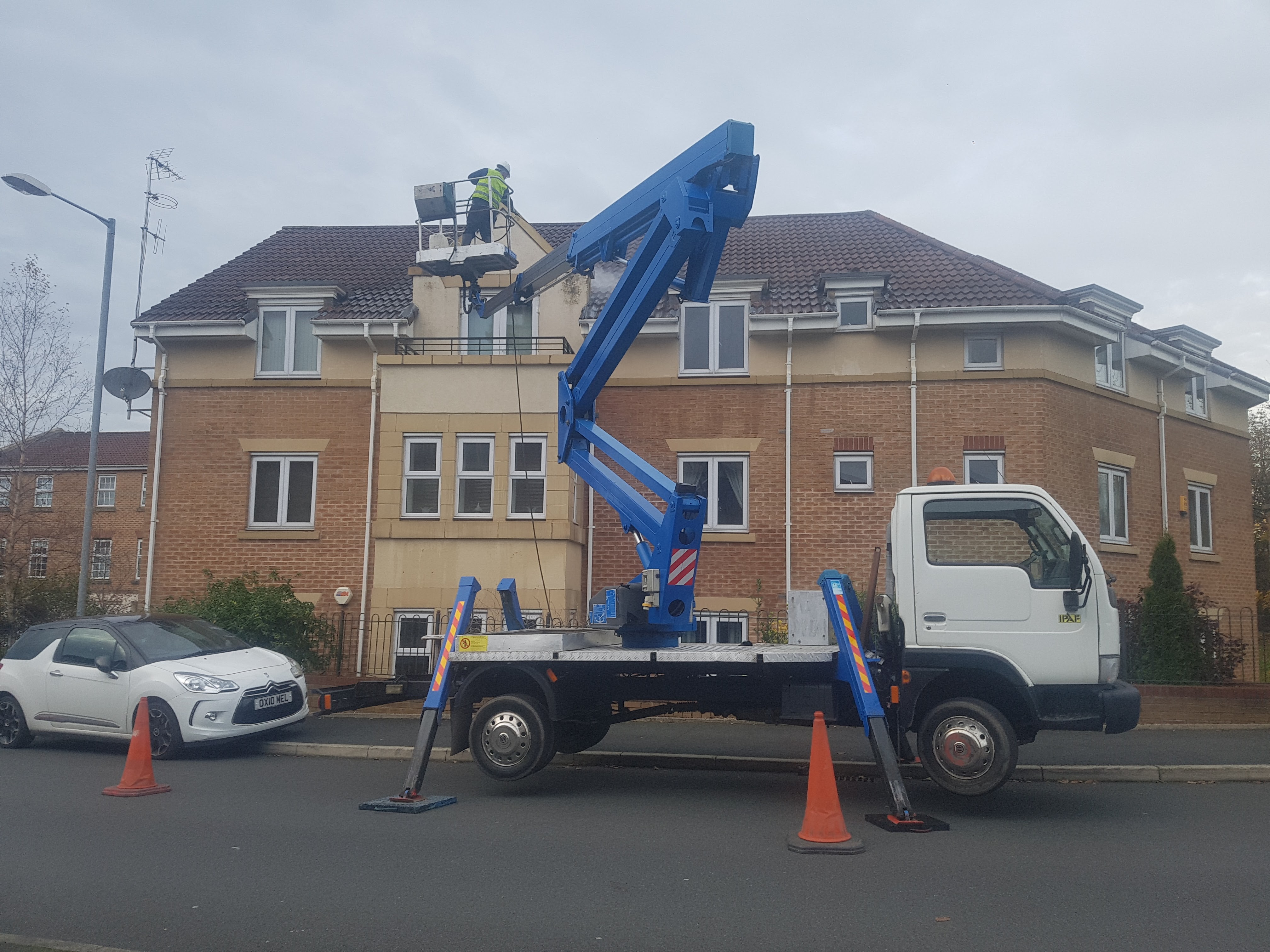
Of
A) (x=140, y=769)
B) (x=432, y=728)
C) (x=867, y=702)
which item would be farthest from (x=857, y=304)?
(x=140, y=769)

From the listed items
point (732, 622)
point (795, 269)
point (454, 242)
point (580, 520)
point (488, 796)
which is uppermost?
point (795, 269)

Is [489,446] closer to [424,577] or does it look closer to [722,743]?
[424,577]

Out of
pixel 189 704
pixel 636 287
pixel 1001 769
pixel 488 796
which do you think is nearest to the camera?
pixel 1001 769

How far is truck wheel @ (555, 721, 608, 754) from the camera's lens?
9.11 m

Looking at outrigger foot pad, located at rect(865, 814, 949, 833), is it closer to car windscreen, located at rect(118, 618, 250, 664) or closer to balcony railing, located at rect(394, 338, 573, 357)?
car windscreen, located at rect(118, 618, 250, 664)

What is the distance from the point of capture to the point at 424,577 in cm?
1711

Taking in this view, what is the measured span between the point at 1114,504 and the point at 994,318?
405 centimetres

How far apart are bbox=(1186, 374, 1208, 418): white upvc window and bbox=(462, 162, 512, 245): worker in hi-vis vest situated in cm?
1503

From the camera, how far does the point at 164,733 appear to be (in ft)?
36.1

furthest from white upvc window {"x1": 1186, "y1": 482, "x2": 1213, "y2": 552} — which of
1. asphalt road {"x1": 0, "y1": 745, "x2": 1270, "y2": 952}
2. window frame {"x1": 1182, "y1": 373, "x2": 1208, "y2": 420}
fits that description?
asphalt road {"x1": 0, "y1": 745, "x2": 1270, "y2": 952}

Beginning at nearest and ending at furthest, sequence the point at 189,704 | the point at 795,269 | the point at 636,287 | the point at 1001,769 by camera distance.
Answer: the point at 1001,769 < the point at 636,287 < the point at 189,704 < the point at 795,269

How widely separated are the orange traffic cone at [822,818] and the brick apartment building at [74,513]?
1291 centimetres

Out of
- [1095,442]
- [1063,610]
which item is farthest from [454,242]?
[1095,442]

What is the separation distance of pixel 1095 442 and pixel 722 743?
32.9 ft
